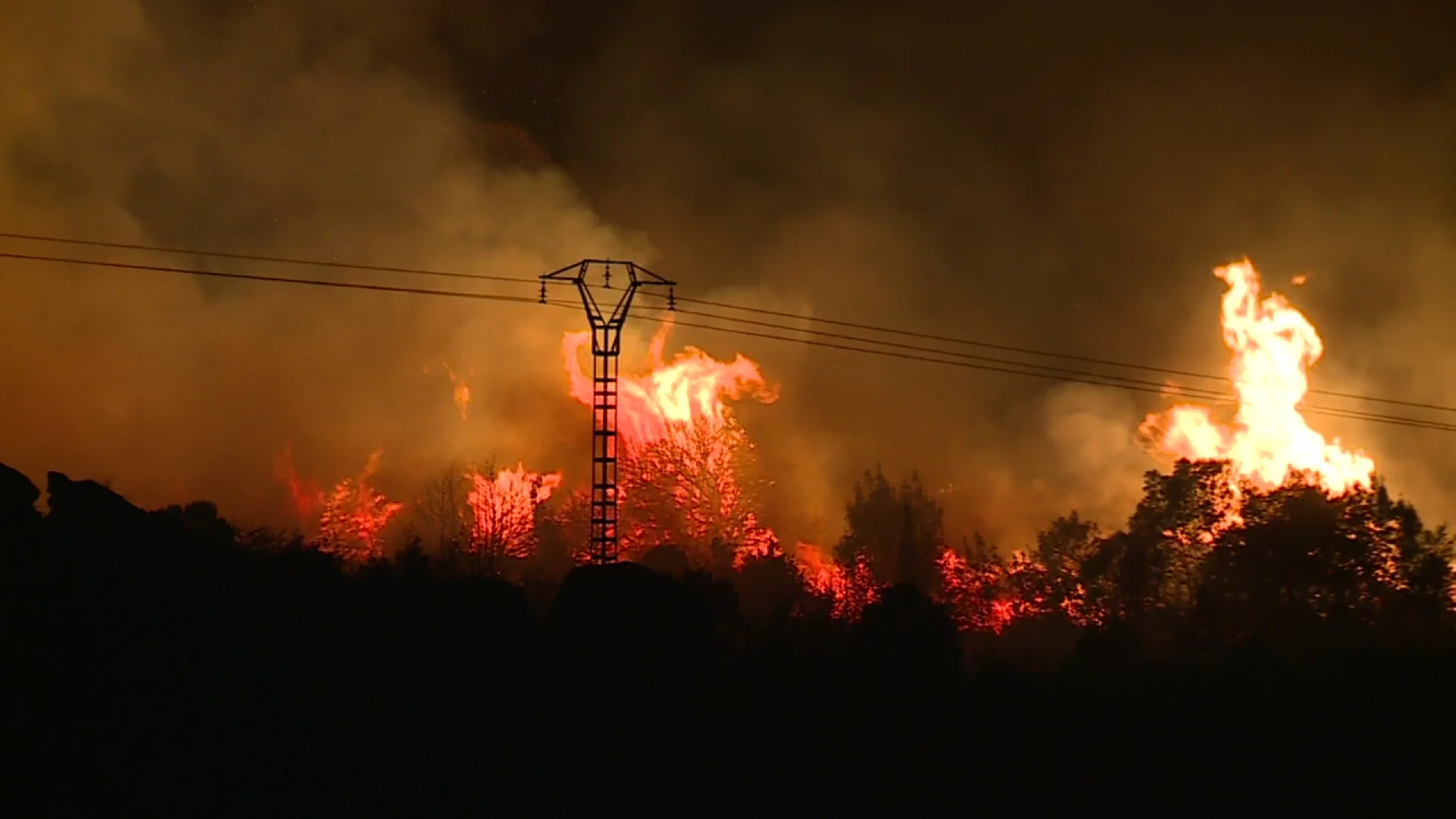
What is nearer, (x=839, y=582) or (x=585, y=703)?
(x=585, y=703)

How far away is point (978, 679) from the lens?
125 ft

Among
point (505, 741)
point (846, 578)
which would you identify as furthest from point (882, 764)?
point (846, 578)

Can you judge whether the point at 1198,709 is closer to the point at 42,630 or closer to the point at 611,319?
the point at 611,319

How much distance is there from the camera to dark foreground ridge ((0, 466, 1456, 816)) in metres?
26.8

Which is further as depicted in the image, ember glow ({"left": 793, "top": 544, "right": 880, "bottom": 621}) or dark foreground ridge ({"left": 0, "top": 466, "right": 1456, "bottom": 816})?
ember glow ({"left": 793, "top": 544, "right": 880, "bottom": 621})

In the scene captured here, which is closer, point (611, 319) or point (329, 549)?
point (611, 319)

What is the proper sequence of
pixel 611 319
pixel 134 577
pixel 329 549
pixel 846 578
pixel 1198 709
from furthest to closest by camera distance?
1. pixel 846 578
2. pixel 329 549
3. pixel 611 319
4. pixel 1198 709
5. pixel 134 577

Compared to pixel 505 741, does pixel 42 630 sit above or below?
above

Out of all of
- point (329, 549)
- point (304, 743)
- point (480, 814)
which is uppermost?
point (329, 549)

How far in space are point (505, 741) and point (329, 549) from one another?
34297 millimetres

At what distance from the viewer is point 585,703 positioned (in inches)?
1257

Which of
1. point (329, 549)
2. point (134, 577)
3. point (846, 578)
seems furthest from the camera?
point (846, 578)

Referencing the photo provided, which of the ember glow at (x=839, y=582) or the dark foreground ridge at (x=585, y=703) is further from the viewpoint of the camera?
the ember glow at (x=839, y=582)

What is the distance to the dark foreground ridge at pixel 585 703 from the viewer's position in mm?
26797
